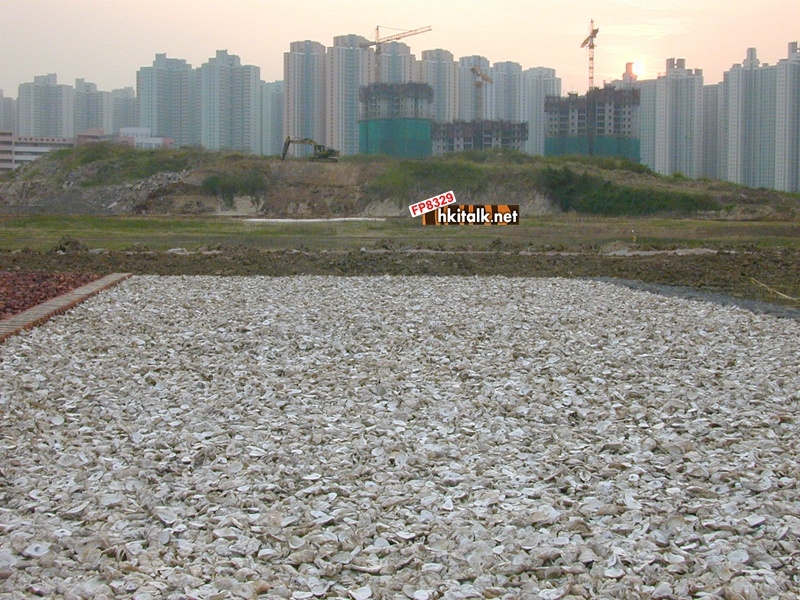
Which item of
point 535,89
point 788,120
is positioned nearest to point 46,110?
point 535,89

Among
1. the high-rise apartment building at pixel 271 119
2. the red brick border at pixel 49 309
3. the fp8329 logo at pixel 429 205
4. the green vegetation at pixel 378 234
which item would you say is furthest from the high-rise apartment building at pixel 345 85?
the red brick border at pixel 49 309

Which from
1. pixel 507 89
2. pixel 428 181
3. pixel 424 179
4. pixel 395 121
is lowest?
pixel 428 181

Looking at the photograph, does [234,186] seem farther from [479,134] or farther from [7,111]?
[7,111]

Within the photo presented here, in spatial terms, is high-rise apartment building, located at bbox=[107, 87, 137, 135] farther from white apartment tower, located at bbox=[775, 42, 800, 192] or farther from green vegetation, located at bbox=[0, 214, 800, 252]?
green vegetation, located at bbox=[0, 214, 800, 252]

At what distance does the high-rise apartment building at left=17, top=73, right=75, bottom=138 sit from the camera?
115500 mm

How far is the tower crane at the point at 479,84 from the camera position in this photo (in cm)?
9388

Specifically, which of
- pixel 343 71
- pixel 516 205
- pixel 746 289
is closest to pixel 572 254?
pixel 746 289

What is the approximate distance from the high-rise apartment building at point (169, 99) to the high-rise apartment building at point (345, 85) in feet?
68.5

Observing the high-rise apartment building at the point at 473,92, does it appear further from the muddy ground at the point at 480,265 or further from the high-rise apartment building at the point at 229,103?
the muddy ground at the point at 480,265

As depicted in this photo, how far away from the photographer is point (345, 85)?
301 ft

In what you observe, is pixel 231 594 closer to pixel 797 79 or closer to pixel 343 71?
pixel 797 79

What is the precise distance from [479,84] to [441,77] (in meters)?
6.77

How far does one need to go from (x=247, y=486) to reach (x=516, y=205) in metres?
43.6

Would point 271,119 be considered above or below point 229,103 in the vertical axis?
below
